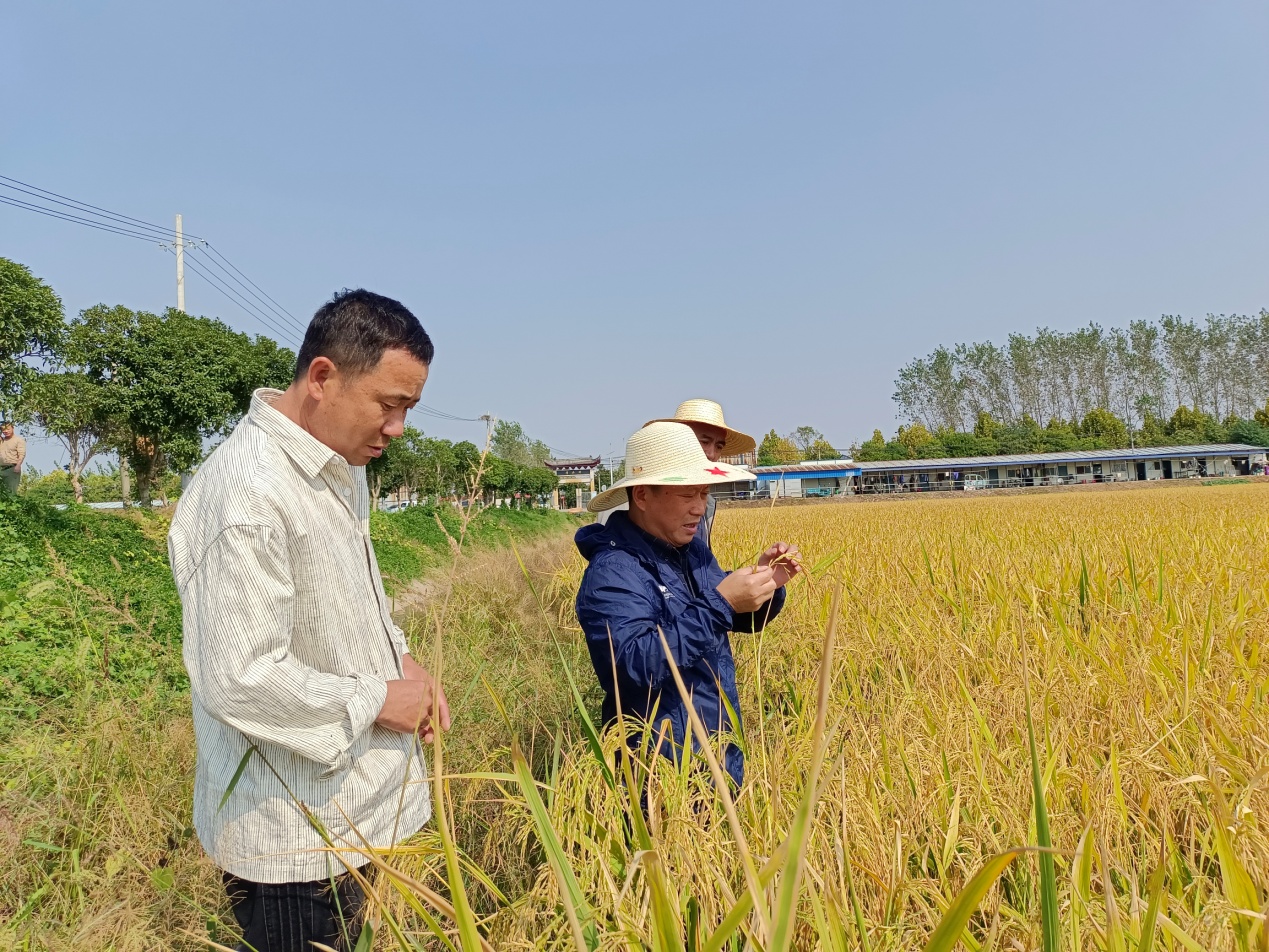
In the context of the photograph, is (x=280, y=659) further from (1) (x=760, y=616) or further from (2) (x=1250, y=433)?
(2) (x=1250, y=433)

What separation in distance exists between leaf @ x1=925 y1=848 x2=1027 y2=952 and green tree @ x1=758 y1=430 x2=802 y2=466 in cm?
7258

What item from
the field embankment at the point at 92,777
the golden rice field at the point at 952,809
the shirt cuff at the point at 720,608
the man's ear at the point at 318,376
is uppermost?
the man's ear at the point at 318,376

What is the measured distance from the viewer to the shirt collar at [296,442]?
1.43 m

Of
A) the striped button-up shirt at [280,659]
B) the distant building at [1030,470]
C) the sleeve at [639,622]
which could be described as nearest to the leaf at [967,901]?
the striped button-up shirt at [280,659]

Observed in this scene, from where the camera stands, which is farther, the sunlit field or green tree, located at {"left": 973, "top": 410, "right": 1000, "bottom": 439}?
green tree, located at {"left": 973, "top": 410, "right": 1000, "bottom": 439}

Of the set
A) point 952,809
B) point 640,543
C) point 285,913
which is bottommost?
point 285,913

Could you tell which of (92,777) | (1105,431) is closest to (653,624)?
(92,777)

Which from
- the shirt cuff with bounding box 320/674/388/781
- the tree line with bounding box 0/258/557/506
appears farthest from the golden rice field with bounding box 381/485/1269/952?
the tree line with bounding box 0/258/557/506

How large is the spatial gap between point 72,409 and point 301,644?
2200 cm

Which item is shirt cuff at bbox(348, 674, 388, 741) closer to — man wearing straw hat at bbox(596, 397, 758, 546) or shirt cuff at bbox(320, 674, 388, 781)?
shirt cuff at bbox(320, 674, 388, 781)

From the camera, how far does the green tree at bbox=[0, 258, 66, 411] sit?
9.94m

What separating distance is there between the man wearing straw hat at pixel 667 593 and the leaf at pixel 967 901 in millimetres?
1091

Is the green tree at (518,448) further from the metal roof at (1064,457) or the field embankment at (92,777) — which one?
the field embankment at (92,777)

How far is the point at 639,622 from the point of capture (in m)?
1.88
